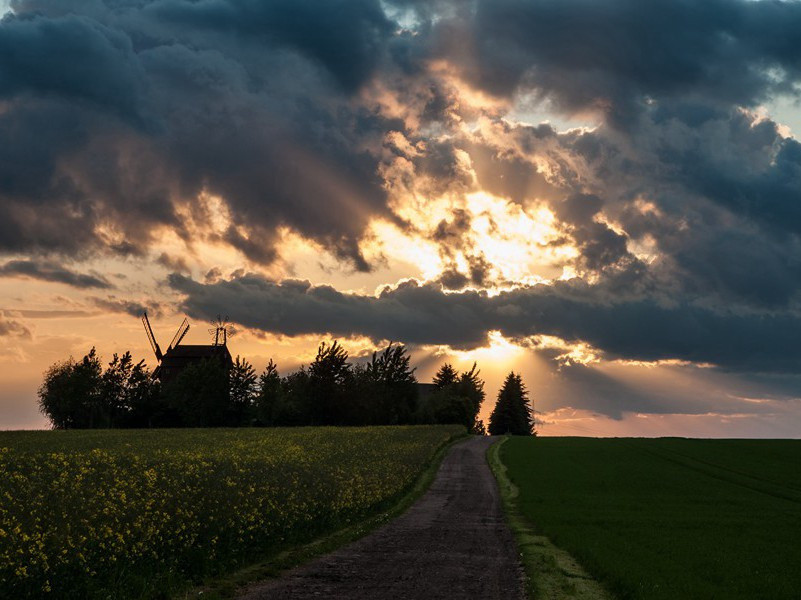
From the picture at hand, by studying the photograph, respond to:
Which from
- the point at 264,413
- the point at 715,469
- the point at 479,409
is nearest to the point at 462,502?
the point at 715,469

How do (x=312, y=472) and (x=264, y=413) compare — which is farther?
(x=264, y=413)

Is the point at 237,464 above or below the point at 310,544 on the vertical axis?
above

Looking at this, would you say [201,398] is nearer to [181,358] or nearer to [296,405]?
[296,405]

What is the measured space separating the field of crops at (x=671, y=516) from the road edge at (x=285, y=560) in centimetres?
822

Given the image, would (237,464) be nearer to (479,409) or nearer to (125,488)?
(125,488)

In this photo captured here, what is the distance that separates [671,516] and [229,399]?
426 feet

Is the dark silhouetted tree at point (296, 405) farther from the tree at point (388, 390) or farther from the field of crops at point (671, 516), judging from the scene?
the field of crops at point (671, 516)

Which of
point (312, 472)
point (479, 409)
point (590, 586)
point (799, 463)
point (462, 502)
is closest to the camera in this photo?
point (590, 586)

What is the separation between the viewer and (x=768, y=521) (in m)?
45.4

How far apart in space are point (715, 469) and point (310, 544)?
65.8 m

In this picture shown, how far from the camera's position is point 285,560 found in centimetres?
2595

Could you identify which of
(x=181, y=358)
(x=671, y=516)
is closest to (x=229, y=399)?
(x=181, y=358)

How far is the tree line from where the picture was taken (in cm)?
16050

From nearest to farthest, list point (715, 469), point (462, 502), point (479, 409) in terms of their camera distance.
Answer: point (462, 502) < point (715, 469) < point (479, 409)
